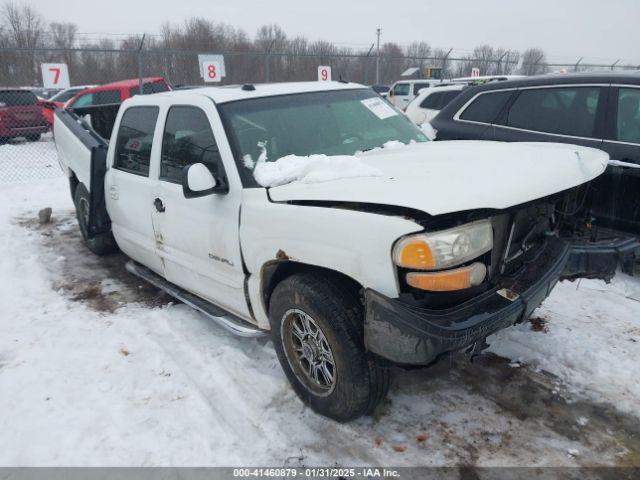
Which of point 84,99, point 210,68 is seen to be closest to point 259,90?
point 84,99

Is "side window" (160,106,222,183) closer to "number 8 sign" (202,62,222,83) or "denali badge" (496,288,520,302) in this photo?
"denali badge" (496,288,520,302)

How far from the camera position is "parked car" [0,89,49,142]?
1436cm

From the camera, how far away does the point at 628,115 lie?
14.7ft

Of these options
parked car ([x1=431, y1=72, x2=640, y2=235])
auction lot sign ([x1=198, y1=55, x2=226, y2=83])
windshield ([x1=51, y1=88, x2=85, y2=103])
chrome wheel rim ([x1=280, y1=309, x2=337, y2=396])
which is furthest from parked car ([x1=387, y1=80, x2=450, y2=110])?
chrome wheel rim ([x1=280, y1=309, x2=337, y2=396])

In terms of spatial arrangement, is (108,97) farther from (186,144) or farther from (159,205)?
(186,144)

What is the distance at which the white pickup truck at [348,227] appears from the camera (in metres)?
2.24

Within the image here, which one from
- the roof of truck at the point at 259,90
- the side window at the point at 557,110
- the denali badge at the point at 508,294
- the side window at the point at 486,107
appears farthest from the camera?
the side window at the point at 486,107

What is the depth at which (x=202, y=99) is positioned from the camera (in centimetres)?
343

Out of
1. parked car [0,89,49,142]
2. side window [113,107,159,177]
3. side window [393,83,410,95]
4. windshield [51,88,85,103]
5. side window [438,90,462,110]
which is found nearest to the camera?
side window [113,107,159,177]

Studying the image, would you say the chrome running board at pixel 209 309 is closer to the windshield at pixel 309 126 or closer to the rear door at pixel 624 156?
the windshield at pixel 309 126

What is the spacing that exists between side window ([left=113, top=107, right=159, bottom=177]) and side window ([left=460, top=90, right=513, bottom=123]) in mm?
3468

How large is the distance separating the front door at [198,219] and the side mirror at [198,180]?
9 cm

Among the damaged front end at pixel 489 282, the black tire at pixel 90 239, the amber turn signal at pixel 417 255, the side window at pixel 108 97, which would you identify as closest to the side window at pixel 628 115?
the damaged front end at pixel 489 282

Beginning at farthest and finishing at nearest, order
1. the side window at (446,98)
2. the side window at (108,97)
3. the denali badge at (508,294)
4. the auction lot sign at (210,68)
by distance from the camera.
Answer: the auction lot sign at (210,68)
the side window at (108,97)
the side window at (446,98)
the denali badge at (508,294)
